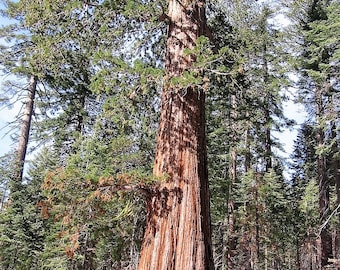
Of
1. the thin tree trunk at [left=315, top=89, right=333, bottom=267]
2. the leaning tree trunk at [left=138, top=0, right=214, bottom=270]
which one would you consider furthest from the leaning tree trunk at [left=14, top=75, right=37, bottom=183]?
the thin tree trunk at [left=315, top=89, right=333, bottom=267]

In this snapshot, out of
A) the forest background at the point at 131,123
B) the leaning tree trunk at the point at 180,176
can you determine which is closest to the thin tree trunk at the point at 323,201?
the forest background at the point at 131,123

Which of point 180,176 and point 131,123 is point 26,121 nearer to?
point 131,123

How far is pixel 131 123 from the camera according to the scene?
4.81 m

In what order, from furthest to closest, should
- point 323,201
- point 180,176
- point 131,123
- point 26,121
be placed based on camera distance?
point 26,121 → point 323,201 → point 131,123 → point 180,176

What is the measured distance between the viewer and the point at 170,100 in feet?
13.2

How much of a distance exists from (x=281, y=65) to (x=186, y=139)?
1435 cm

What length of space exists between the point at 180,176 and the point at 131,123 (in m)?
1.41

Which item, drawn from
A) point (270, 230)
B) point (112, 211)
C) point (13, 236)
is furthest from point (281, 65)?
point (13, 236)

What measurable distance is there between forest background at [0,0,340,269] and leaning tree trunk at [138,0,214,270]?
102mm

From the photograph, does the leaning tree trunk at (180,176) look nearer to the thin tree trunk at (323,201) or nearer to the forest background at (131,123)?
the forest background at (131,123)

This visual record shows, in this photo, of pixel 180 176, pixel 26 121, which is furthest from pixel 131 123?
pixel 26 121

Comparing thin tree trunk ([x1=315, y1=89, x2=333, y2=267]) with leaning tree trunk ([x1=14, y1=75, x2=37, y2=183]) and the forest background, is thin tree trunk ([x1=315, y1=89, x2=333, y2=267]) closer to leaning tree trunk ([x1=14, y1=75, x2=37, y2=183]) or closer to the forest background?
the forest background

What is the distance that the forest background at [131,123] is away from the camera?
13.6 ft

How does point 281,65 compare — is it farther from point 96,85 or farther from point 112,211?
point 96,85
